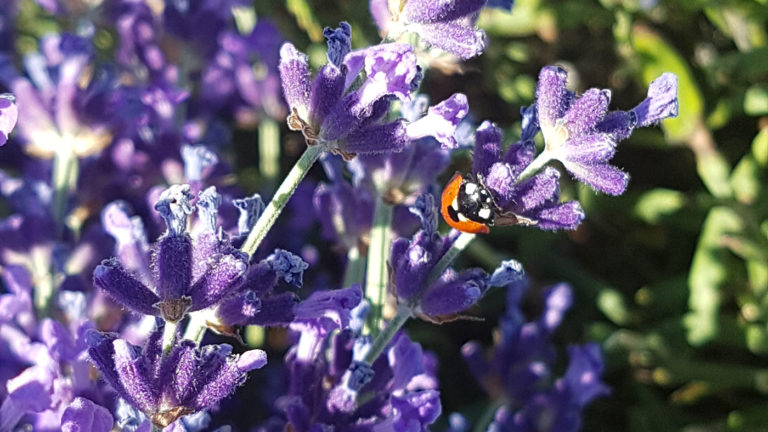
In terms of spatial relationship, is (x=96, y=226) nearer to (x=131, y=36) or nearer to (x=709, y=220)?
(x=131, y=36)

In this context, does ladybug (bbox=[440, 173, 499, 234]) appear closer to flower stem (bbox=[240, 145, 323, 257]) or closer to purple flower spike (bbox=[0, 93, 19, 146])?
flower stem (bbox=[240, 145, 323, 257])

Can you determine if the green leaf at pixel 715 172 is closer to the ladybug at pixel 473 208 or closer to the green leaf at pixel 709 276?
the green leaf at pixel 709 276

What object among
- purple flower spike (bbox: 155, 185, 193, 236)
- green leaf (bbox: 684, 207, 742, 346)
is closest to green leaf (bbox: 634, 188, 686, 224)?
green leaf (bbox: 684, 207, 742, 346)

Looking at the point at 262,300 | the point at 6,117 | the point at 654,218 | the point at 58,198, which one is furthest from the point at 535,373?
the point at 6,117

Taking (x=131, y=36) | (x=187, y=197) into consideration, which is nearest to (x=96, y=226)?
(x=131, y=36)

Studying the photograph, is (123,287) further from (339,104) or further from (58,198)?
(58,198)
